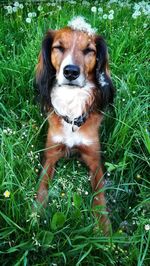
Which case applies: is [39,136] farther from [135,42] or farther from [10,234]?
[135,42]

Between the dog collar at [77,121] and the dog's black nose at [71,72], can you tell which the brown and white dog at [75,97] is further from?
the dog's black nose at [71,72]

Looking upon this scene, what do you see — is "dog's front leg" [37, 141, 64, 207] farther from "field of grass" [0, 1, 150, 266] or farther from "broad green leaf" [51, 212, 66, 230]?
"broad green leaf" [51, 212, 66, 230]

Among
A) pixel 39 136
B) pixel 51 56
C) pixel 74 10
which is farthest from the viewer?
pixel 74 10

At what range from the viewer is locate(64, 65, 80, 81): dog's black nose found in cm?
298

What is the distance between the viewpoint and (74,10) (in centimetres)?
488

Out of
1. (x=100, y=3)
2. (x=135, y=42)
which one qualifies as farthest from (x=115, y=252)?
(x=100, y=3)

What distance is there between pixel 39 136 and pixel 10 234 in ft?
3.36

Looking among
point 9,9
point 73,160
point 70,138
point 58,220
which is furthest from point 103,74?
point 9,9

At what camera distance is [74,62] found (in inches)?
119

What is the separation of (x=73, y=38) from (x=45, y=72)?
1.09 ft

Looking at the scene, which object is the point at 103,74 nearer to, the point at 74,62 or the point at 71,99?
the point at 71,99

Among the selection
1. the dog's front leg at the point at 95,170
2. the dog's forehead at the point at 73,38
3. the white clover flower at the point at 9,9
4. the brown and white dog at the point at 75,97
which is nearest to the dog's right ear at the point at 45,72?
the brown and white dog at the point at 75,97

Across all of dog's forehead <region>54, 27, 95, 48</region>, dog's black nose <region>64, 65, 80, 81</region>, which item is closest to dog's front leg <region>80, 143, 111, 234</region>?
dog's black nose <region>64, 65, 80, 81</region>

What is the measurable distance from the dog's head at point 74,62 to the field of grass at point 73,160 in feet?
0.88
